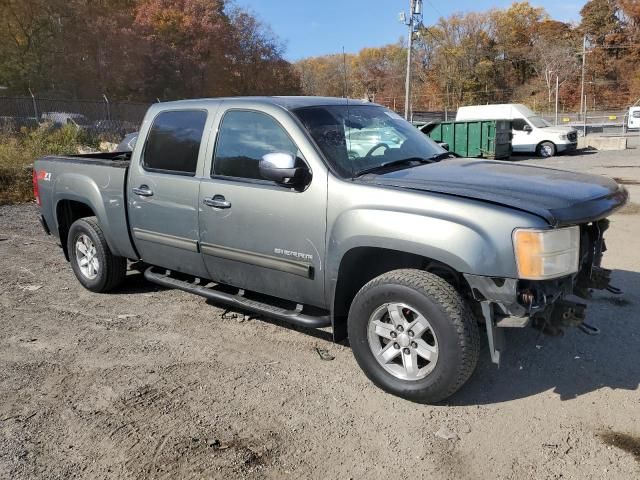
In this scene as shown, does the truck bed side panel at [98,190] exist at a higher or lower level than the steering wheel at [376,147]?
lower

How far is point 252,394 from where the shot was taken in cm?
364

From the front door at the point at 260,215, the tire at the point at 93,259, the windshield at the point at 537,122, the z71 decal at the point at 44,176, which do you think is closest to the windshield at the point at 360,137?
the front door at the point at 260,215

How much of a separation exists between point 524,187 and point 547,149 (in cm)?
2144

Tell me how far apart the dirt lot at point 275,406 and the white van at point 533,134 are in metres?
19.5

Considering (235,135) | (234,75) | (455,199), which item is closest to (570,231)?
(455,199)

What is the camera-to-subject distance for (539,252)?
2.96 m

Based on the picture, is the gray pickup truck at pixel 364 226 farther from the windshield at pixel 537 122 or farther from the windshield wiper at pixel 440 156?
the windshield at pixel 537 122

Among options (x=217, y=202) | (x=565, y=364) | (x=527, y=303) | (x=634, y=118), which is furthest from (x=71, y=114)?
(x=634, y=118)

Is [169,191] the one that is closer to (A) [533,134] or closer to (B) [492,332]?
(B) [492,332]

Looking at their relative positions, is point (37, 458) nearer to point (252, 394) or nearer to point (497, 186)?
point (252, 394)

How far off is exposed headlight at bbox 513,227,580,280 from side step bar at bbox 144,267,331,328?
4.52 feet

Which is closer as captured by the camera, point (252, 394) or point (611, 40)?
point (252, 394)

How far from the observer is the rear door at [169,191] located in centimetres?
447

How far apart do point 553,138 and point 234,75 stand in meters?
32.2
